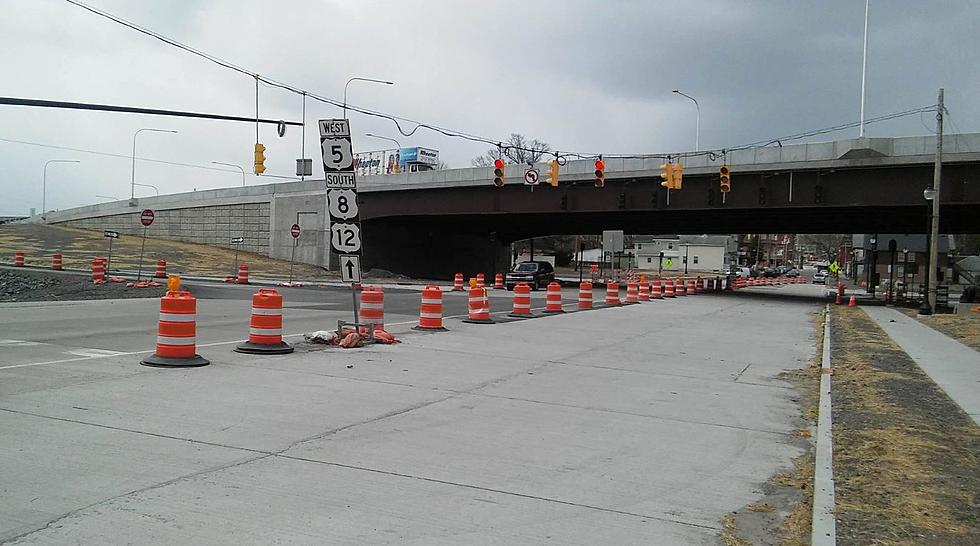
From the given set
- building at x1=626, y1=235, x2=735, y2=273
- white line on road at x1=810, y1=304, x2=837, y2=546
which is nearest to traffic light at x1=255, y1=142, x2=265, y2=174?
white line on road at x1=810, y1=304, x2=837, y2=546

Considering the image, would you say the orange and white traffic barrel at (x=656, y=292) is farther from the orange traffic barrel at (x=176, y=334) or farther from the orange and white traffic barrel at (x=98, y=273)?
the orange traffic barrel at (x=176, y=334)

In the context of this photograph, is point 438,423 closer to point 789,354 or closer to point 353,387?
point 353,387

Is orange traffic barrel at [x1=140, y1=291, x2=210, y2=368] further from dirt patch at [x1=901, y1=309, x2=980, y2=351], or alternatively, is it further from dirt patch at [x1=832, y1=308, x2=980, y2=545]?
dirt patch at [x1=901, y1=309, x2=980, y2=351]

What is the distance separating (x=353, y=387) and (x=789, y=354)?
10675mm

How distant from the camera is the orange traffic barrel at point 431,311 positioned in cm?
1781

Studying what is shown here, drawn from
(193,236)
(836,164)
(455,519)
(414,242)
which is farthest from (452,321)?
(193,236)

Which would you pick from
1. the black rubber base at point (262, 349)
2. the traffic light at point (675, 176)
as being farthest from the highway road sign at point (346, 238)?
the traffic light at point (675, 176)

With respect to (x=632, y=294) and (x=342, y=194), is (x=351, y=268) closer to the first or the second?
(x=342, y=194)

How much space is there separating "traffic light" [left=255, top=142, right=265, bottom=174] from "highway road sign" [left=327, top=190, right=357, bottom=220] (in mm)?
19135

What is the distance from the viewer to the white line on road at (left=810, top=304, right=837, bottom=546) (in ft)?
17.0

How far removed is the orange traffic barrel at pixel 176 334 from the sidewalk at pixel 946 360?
1062cm

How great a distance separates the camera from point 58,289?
2825cm

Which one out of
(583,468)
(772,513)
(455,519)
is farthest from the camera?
(583,468)

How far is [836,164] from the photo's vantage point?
36688mm
